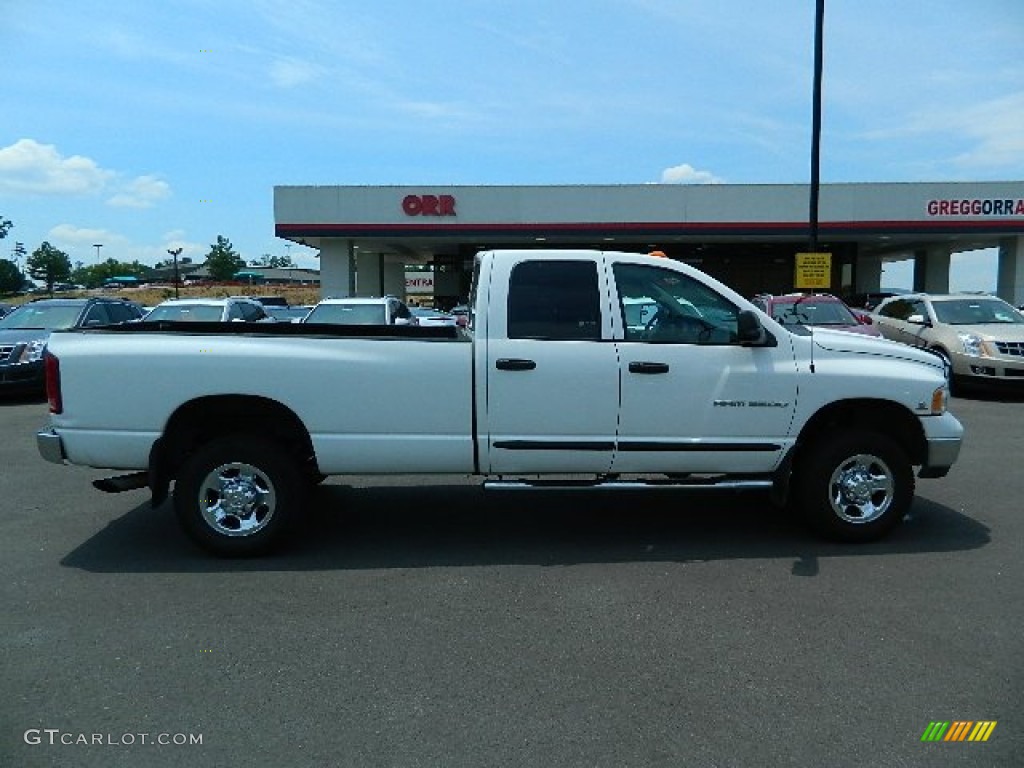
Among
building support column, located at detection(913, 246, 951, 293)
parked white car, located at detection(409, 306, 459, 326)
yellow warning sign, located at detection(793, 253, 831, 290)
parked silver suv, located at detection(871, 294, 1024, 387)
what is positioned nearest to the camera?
parked white car, located at detection(409, 306, 459, 326)

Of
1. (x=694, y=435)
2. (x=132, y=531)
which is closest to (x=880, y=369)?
(x=694, y=435)

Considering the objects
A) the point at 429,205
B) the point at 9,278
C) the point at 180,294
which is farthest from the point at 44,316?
the point at 9,278

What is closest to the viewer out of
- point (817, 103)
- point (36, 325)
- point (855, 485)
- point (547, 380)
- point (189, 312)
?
point (547, 380)

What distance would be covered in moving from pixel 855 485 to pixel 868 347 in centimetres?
97

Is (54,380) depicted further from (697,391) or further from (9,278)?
(9,278)

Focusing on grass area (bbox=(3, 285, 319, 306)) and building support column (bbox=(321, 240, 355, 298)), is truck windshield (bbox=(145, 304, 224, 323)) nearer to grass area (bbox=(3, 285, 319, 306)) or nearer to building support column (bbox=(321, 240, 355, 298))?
building support column (bbox=(321, 240, 355, 298))

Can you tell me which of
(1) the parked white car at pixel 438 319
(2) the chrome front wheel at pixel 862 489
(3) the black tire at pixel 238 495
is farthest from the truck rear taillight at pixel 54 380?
(2) the chrome front wheel at pixel 862 489

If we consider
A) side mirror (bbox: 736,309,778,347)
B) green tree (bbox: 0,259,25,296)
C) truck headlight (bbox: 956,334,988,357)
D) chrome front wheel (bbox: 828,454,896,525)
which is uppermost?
green tree (bbox: 0,259,25,296)

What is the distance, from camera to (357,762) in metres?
2.93

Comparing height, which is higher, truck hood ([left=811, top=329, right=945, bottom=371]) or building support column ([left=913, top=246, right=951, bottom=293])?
building support column ([left=913, top=246, right=951, bottom=293])

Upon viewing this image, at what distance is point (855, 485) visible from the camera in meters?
5.39

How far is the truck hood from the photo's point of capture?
5.36m

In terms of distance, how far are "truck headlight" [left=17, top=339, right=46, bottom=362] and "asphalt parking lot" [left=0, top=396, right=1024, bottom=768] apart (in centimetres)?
779

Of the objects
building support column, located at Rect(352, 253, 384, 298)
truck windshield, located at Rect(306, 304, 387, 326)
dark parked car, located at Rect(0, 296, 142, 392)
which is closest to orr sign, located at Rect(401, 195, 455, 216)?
building support column, located at Rect(352, 253, 384, 298)
